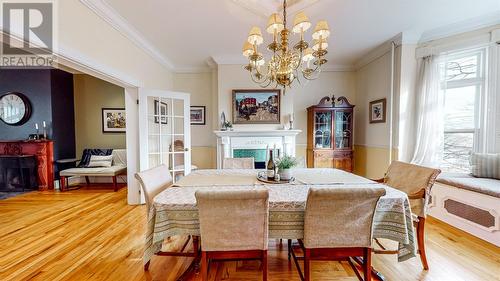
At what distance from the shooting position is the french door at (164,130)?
11.2ft

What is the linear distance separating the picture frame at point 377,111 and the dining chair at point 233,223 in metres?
3.45

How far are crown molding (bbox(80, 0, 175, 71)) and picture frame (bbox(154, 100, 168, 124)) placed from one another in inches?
36.9

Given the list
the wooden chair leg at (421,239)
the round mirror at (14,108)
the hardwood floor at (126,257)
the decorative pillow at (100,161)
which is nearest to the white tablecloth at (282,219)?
the wooden chair leg at (421,239)

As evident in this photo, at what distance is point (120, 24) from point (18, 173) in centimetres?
413

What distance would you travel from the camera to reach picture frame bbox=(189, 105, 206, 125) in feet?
16.0

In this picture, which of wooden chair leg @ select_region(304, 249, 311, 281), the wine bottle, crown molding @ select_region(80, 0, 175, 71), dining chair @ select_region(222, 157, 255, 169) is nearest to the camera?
wooden chair leg @ select_region(304, 249, 311, 281)

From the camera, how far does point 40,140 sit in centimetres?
430

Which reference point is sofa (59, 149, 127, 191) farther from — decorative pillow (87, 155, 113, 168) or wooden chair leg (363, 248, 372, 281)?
wooden chair leg (363, 248, 372, 281)

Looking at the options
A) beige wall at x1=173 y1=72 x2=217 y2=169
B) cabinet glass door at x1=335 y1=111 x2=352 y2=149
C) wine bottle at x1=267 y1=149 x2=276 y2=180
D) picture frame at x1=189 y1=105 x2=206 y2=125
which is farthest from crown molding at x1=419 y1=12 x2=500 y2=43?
picture frame at x1=189 y1=105 x2=206 y2=125

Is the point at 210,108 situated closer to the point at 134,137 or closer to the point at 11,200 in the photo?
the point at 134,137

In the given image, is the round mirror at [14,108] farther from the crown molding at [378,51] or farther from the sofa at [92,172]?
the crown molding at [378,51]

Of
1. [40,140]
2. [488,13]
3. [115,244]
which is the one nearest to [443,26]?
[488,13]

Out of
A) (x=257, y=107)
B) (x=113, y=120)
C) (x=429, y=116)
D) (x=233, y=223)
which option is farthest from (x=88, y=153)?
(x=429, y=116)

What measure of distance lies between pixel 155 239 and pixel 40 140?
4628 mm
